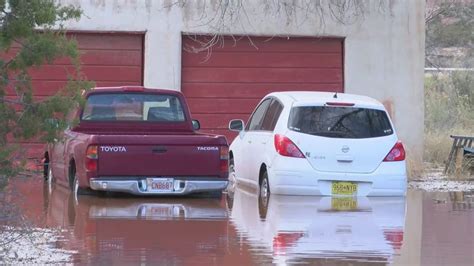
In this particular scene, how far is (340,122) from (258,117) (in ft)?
7.21

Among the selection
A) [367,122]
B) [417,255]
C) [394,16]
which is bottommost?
[417,255]

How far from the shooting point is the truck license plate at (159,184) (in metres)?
14.9

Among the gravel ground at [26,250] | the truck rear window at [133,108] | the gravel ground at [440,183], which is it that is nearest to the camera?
the gravel ground at [26,250]

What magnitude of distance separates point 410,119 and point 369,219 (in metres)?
7.79

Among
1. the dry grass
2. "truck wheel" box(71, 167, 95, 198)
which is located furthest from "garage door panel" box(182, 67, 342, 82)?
"truck wheel" box(71, 167, 95, 198)

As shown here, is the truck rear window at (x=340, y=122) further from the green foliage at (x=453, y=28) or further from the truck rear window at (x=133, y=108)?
the green foliage at (x=453, y=28)

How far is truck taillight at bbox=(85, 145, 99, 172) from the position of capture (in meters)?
14.6

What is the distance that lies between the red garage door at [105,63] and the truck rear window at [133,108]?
3.96 metres

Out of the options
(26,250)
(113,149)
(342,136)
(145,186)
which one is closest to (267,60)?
(342,136)

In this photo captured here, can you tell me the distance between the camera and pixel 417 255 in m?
10.9

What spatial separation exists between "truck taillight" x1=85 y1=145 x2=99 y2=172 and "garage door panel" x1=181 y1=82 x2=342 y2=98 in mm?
6380

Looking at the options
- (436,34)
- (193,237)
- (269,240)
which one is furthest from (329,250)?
(436,34)

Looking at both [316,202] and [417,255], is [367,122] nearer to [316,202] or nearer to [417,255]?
[316,202]

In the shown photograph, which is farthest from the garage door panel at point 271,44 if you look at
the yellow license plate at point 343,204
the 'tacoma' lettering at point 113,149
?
the yellow license plate at point 343,204
